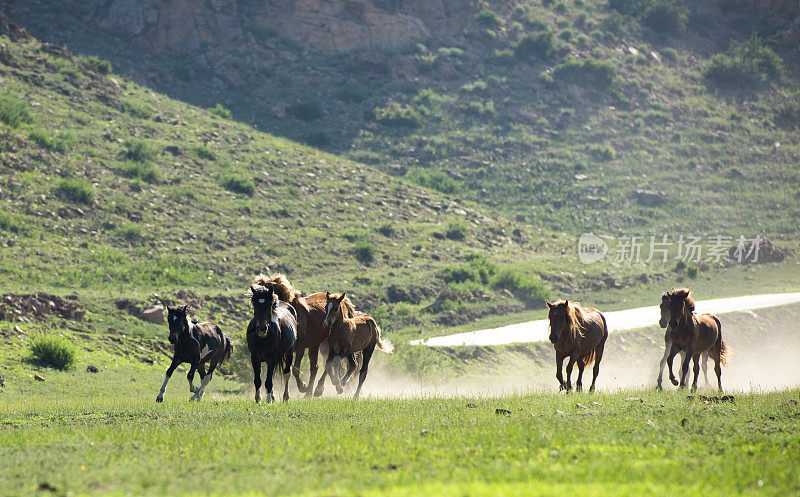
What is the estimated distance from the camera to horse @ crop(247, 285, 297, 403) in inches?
661

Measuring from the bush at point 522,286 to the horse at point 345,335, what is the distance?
23.1 meters

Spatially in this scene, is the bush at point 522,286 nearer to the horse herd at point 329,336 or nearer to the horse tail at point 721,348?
the horse tail at point 721,348

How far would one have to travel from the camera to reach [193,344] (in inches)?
762

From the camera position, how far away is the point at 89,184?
41688 millimetres

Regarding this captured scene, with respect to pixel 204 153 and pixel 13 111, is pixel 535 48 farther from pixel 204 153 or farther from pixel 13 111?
pixel 13 111

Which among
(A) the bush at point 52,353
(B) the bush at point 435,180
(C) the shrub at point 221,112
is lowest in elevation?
(A) the bush at point 52,353

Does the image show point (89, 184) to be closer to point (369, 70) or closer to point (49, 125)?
point (49, 125)

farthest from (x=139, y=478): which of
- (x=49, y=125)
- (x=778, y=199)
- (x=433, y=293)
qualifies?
(x=778, y=199)

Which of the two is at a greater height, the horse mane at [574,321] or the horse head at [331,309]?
the horse mane at [574,321]

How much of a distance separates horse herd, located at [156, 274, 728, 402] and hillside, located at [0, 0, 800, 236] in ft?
123

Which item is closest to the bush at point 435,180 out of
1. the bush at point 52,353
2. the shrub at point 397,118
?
the shrub at point 397,118

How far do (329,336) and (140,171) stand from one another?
29145mm

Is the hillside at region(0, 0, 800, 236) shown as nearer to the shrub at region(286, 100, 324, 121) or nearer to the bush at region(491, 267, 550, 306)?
the shrub at region(286, 100, 324, 121)

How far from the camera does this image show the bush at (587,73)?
257 feet
